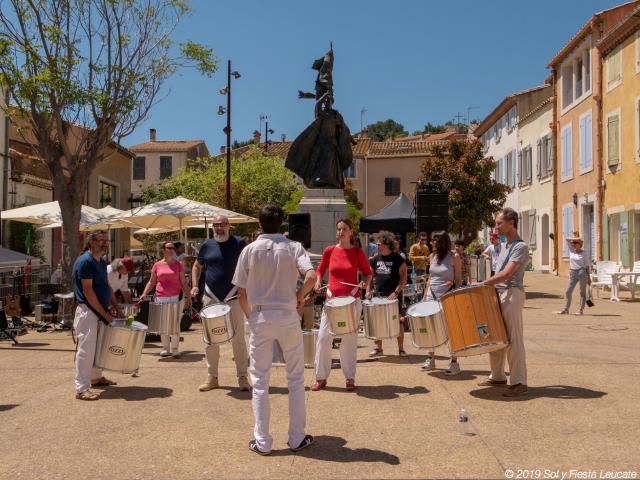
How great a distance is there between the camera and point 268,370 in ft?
16.4

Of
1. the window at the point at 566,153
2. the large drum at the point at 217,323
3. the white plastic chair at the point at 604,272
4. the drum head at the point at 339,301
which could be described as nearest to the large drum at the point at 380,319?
the drum head at the point at 339,301

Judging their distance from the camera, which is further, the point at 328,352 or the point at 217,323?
the point at 328,352

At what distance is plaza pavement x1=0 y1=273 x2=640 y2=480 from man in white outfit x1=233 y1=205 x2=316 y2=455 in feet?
0.66

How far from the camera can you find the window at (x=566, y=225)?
26.4m

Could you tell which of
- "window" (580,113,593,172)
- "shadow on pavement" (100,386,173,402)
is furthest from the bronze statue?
"window" (580,113,593,172)

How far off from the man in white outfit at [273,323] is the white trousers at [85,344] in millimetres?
2597

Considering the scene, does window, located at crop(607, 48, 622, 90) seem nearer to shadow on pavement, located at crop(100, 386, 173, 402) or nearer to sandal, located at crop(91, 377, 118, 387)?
shadow on pavement, located at crop(100, 386, 173, 402)

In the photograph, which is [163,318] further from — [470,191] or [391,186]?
[391,186]

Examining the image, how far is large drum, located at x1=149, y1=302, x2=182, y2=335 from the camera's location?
902cm

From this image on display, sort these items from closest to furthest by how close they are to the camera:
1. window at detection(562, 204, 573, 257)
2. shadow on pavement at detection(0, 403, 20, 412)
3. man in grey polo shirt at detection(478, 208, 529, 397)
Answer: shadow on pavement at detection(0, 403, 20, 412) → man in grey polo shirt at detection(478, 208, 529, 397) → window at detection(562, 204, 573, 257)

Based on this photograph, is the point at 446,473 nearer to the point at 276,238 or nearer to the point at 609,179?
the point at 276,238

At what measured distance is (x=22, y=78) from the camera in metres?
12.9
